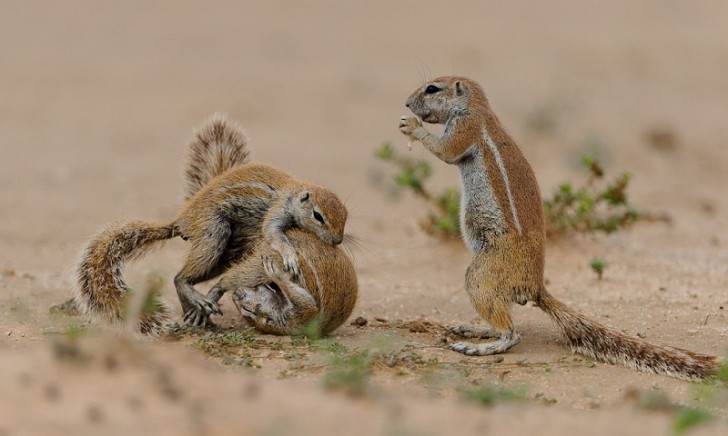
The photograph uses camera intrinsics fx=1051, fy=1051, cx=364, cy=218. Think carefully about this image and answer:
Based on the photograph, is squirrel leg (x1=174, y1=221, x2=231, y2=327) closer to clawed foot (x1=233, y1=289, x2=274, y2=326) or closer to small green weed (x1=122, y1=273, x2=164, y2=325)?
clawed foot (x1=233, y1=289, x2=274, y2=326)

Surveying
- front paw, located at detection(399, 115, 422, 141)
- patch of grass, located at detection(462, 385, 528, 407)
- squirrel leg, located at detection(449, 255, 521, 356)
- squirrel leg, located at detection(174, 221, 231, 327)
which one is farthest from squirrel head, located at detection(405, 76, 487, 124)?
patch of grass, located at detection(462, 385, 528, 407)

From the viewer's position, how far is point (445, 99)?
7156mm

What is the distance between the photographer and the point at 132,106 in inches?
626

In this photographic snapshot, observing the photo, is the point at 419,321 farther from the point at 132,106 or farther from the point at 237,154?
the point at 132,106

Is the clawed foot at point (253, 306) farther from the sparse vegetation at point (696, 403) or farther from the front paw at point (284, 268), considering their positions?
the sparse vegetation at point (696, 403)

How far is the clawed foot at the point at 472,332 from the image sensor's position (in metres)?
6.85

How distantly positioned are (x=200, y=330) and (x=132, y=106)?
32.0ft

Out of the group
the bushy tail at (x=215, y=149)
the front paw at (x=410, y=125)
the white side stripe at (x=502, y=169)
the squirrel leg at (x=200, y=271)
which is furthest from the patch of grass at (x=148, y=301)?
the white side stripe at (x=502, y=169)

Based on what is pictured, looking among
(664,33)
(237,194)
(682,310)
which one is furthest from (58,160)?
(664,33)

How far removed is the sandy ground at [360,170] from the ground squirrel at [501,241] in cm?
17

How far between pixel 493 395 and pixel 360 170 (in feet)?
27.6

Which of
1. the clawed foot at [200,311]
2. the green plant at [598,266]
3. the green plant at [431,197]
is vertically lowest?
the clawed foot at [200,311]

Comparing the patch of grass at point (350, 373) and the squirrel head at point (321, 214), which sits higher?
the squirrel head at point (321, 214)

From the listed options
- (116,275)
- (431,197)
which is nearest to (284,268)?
(116,275)
